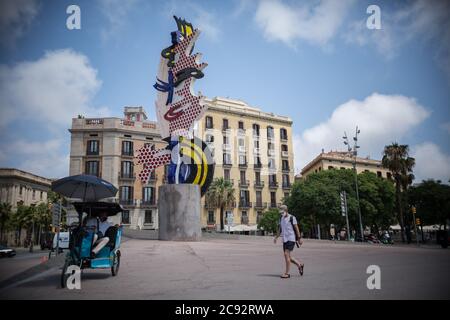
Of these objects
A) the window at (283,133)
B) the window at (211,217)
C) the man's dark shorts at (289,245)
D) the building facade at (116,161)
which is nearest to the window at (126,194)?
the building facade at (116,161)

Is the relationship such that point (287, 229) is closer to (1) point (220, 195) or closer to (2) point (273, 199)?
(1) point (220, 195)

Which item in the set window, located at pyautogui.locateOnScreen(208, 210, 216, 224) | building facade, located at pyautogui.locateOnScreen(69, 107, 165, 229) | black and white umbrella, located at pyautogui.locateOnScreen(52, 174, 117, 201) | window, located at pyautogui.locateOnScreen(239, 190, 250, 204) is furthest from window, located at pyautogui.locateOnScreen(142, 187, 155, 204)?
black and white umbrella, located at pyautogui.locateOnScreen(52, 174, 117, 201)

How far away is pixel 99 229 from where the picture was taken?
758 cm

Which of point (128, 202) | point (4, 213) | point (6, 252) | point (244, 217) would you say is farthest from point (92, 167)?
point (6, 252)

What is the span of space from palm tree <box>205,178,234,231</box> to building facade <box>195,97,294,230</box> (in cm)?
116

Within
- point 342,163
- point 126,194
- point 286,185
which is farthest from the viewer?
point 342,163

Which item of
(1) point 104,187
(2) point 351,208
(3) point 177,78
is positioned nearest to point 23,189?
(3) point 177,78

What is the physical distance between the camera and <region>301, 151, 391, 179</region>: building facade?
6388 centimetres

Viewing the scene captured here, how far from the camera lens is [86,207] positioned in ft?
25.0

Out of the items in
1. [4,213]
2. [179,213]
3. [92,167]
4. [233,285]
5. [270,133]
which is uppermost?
[270,133]

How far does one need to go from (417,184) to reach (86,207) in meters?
52.1

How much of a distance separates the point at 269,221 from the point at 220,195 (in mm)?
7894
